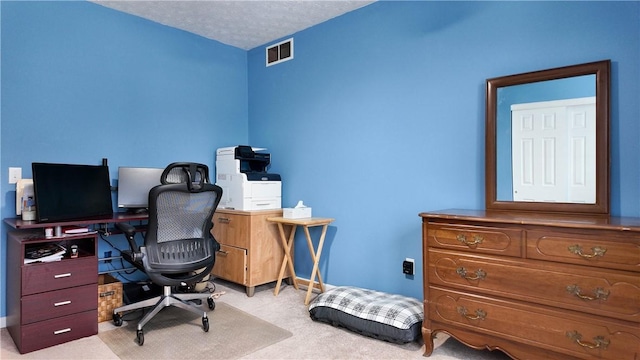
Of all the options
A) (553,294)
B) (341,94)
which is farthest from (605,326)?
(341,94)

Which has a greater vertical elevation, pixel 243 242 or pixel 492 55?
pixel 492 55

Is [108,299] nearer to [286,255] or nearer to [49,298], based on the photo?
[49,298]

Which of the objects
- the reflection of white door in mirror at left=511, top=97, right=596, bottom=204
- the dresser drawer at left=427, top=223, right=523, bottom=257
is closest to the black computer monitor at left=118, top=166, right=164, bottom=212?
the dresser drawer at left=427, top=223, right=523, bottom=257

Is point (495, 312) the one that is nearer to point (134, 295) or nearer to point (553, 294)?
point (553, 294)

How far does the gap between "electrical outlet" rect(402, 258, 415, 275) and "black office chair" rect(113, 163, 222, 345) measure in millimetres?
1511

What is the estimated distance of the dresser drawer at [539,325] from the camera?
1.74 m

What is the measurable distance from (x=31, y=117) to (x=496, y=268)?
349 cm

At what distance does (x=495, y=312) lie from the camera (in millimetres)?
2061

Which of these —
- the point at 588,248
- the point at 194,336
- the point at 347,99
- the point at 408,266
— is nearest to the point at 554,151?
the point at 588,248

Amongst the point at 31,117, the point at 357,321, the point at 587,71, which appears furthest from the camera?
the point at 31,117

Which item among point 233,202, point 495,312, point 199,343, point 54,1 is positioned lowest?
point 199,343

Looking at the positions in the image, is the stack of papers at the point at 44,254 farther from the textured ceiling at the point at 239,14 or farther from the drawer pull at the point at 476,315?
the drawer pull at the point at 476,315

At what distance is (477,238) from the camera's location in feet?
6.97

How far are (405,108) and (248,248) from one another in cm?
187
